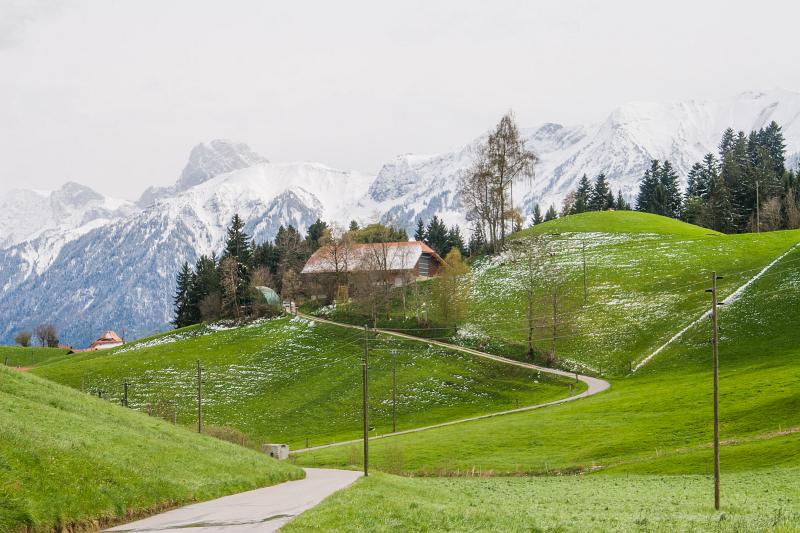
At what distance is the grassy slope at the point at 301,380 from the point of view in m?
93.6

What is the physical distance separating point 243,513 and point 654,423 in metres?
46.4

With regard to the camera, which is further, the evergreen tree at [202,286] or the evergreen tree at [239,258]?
the evergreen tree at [202,286]

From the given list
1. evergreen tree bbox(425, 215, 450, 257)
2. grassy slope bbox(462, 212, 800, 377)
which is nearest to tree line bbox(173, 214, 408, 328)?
evergreen tree bbox(425, 215, 450, 257)

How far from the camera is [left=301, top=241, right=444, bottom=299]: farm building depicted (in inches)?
5325

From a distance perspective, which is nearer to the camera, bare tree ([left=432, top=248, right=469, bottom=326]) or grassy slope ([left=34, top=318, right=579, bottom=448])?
grassy slope ([left=34, top=318, right=579, bottom=448])

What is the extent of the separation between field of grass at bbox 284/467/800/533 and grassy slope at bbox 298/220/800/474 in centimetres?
868

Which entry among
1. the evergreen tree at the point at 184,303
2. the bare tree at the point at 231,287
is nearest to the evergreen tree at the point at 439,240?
the evergreen tree at the point at 184,303

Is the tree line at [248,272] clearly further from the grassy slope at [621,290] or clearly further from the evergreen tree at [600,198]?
the evergreen tree at [600,198]

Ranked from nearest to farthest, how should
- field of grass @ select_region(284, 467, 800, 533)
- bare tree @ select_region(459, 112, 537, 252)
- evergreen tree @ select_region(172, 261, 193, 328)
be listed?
field of grass @ select_region(284, 467, 800, 533) → bare tree @ select_region(459, 112, 537, 252) → evergreen tree @ select_region(172, 261, 193, 328)

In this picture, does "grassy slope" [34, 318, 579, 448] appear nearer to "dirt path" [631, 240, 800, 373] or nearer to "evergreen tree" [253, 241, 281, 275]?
"dirt path" [631, 240, 800, 373]

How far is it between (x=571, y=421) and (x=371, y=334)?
50.7 metres

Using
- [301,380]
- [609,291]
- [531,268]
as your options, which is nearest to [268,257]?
[301,380]

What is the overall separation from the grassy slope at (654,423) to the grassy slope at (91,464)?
2039cm

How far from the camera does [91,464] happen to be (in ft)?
100
